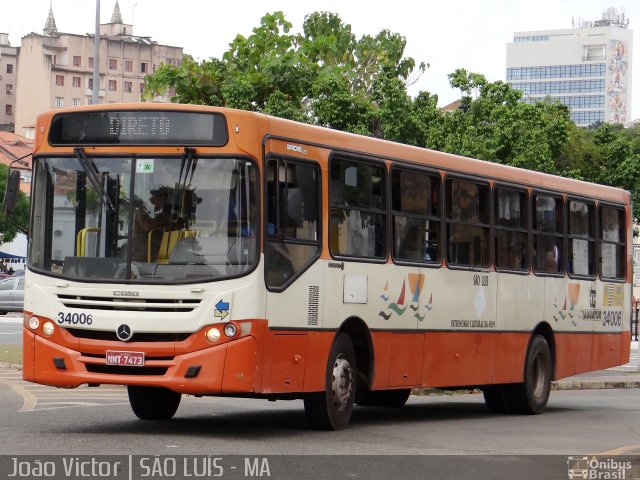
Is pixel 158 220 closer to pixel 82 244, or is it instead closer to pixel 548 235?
pixel 82 244

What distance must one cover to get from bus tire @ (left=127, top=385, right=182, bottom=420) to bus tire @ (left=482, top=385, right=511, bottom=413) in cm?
543

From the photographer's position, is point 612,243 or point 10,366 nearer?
point 612,243

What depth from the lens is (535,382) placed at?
64.1 feet

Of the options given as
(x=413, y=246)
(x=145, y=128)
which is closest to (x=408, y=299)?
(x=413, y=246)

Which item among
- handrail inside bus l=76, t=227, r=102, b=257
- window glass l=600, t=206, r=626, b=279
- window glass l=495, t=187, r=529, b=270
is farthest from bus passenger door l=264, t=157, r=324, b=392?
window glass l=600, t=206, r=626, b=279

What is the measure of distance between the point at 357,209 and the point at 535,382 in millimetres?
5559

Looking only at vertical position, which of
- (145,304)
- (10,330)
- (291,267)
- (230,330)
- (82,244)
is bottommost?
(10,330)

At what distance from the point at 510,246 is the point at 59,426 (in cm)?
702

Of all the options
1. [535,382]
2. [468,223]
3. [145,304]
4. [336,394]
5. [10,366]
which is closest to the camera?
[145,304]

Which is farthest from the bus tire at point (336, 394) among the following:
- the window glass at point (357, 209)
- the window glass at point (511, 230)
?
the window glass at point (511, 230)

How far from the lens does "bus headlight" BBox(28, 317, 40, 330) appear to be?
44.7 ft

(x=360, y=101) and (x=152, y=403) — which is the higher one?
(x=360, y=101)

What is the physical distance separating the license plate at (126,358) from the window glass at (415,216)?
12.3 ft

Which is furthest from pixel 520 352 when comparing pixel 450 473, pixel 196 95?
pixel 196 95
